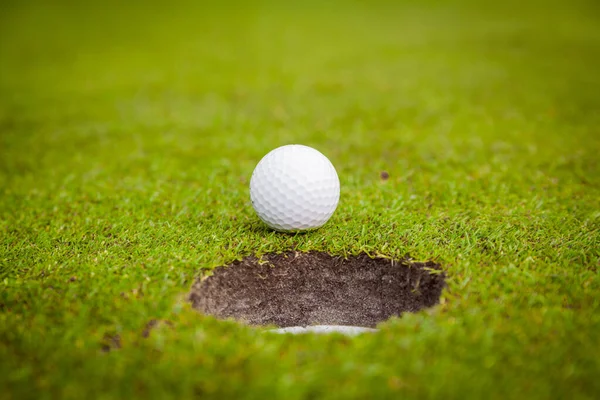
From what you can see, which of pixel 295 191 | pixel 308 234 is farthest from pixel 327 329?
pixel 295 191

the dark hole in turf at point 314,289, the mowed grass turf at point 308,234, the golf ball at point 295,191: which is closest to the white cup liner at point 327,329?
the dark hole in turf at point 314,289

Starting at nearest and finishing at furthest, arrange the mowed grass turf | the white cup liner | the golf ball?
the mowed grass turf, the white cup liner, the golf ball

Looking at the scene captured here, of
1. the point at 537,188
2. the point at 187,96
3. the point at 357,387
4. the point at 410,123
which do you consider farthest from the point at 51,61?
the point at 357,387

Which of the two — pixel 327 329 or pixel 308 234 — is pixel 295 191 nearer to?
pixel 308 234

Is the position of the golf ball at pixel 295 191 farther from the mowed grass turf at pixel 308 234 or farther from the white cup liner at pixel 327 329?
the white cup liner at pixel 327 329

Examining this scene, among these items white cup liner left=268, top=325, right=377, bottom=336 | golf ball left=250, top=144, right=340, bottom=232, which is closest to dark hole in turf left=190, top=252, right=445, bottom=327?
white cup liner left=268, top=325, right=377, bottom=336

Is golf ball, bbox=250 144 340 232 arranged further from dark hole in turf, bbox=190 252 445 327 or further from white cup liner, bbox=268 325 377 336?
white cup liner, bbox=268 325 377 336

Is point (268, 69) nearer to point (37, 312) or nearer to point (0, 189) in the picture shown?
point (0, 189)

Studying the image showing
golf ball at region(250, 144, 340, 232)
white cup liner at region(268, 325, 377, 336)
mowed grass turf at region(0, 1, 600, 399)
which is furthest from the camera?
golf ball at region(250, 144, 340, 232)
